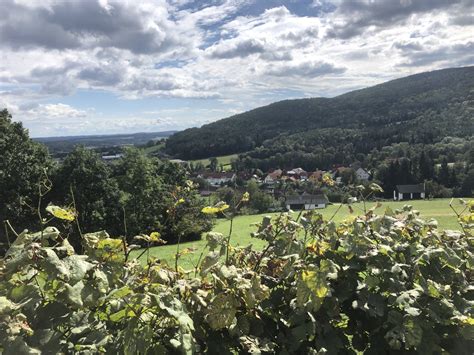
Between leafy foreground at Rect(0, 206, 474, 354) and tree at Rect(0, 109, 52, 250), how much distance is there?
30054 millimetres

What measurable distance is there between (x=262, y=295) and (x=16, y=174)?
108 feet

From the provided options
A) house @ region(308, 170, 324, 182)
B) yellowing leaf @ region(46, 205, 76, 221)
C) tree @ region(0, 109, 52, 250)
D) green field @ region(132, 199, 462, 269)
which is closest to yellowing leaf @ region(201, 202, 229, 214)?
green field @ region(132, 199, 462, 269)

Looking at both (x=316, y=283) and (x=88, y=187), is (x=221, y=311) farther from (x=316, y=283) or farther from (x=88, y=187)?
(x=88, y=187)

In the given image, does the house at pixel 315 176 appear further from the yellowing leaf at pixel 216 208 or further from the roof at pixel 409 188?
the roof at pixel 409 188

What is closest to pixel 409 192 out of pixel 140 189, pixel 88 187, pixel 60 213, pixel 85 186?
pixel 140 189

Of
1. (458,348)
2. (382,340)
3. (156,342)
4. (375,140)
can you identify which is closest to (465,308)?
(458,348)

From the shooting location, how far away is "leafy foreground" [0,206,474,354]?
1.91 metres

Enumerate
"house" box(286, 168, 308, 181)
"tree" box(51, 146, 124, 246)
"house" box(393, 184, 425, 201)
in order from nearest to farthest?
"house" box(286, 168, 308, 181) < "tree" box(51, 146, 124, 246) < "house" box(393, 184, 425, 201)

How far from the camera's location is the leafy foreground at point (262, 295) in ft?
6.25

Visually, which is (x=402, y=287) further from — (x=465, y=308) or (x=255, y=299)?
(x=255, y=299)

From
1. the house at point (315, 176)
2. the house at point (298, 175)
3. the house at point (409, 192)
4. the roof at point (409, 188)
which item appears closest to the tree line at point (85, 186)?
the house at point (298, 175)

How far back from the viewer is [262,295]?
2.38m

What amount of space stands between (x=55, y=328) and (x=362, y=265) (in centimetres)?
181

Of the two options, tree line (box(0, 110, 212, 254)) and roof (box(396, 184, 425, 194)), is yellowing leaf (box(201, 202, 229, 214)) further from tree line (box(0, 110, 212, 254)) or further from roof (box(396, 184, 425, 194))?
roof (box(396, 184, 425, 194))
